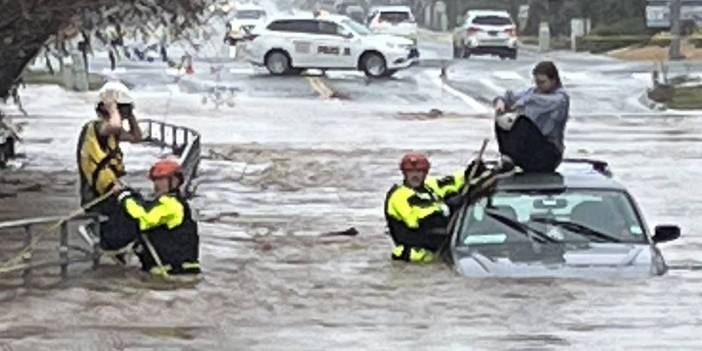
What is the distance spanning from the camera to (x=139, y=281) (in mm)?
14555

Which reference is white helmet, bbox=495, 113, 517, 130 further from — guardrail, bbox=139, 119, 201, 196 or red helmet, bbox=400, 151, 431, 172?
guardrail, bbox=139, 119, 201, 196

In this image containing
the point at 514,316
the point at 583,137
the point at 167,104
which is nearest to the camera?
the point at 514,316

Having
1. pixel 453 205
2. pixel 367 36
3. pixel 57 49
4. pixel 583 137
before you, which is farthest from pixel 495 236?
pixel 367 36

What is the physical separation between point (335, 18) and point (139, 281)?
39735mm

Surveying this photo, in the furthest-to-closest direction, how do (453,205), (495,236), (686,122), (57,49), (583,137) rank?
(686,122) < (583,137) < (57,49) < (453,205) < (495,236)

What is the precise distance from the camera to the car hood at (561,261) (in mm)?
13906

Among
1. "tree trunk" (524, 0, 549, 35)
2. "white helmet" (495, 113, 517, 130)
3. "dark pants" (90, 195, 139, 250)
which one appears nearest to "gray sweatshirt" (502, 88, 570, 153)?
"white helmet" (495, 113, 517, 130)

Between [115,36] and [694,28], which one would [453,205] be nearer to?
[115,36]

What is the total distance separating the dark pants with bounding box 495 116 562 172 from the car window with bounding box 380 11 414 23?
56.5m

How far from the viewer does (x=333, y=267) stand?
1630cm

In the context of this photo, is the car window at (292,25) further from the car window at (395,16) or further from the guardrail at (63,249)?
the guardrail at (63,249)

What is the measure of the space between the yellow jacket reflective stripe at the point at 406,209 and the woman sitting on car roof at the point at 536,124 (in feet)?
2.79

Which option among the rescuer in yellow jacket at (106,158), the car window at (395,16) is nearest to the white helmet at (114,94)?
the rescuer in yellow jacket at (106,158)

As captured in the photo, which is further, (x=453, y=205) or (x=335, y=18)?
(x=335, y=18)
